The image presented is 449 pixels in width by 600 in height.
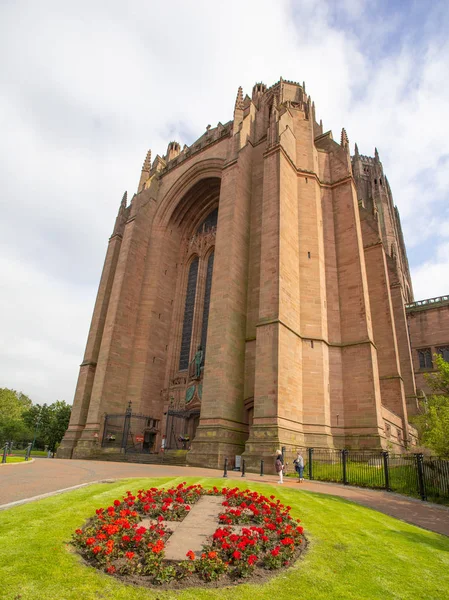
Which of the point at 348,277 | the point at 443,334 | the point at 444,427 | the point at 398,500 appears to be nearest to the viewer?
the point at 398,500

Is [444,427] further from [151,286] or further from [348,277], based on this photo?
[151,286]

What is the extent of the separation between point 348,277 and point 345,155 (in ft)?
29.8

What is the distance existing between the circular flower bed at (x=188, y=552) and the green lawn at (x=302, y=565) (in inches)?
7.9

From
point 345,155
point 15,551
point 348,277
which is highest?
point 345,155

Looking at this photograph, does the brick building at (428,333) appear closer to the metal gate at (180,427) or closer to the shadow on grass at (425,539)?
the metal gate at (180,427)

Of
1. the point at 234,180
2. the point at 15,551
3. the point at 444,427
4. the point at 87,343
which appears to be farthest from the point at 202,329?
the point at 15,551

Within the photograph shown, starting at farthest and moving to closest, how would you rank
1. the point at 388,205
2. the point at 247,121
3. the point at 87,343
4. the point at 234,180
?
the point at 388,205 → the point at 87,343 → the point at 247,121 → the point at 234,180

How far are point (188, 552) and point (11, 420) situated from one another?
6507 centimetres

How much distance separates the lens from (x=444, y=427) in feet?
39.5

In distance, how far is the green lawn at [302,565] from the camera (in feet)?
11.6

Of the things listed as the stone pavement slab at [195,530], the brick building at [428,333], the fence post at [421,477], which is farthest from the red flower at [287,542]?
the brick building at [428,333]

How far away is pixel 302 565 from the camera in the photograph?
14.6ft

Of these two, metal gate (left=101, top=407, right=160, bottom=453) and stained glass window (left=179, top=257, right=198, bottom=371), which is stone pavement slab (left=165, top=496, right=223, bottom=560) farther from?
stained glass window (left=179, top=257, right=198, bottom=371)

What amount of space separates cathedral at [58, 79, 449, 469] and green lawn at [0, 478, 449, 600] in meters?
9.59
